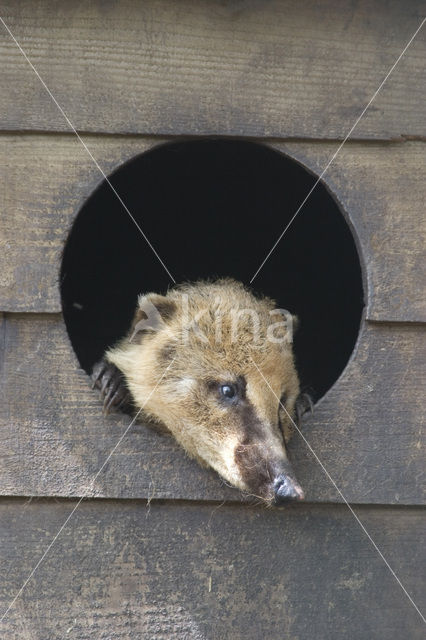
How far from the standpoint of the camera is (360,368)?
2676mm

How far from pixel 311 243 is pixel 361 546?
6.55 feet

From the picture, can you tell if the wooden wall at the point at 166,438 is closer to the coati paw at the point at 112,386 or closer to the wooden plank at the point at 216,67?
the wooden plank at the point at 216,67

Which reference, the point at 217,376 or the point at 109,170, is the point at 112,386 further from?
the point at 109,170

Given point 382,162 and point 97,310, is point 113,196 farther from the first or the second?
point 382,162

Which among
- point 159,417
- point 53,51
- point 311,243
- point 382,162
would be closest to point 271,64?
point 382,162

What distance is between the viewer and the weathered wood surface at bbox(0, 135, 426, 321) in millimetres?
2592

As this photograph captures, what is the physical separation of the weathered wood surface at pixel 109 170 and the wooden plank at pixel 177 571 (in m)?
0.68

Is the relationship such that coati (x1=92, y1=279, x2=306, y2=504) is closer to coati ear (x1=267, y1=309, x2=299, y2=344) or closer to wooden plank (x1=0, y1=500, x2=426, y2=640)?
coati ear (x1=267, y1=309, x2=299, y2=344)

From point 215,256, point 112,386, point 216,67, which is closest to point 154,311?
point 112,386

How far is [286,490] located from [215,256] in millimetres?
2252

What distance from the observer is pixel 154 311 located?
3.02m

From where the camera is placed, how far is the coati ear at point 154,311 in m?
3.00

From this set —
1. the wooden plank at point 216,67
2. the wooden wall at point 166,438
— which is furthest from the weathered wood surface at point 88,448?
the wooden plank at point 216,67

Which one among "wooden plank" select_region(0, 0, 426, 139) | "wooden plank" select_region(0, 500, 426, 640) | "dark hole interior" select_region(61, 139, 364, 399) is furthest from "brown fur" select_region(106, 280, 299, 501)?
"dark hole interior" select_region(61, 139, 364, 399)
